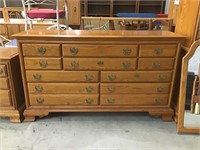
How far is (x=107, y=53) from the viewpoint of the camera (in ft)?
5.26

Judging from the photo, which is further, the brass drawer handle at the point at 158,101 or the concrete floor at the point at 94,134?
the brass drawer handle at the point at 158,101

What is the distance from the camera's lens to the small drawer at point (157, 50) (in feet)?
5.30

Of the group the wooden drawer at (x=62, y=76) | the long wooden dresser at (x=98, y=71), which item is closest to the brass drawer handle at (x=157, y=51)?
the long wooden dresser at (x=98, y=71)

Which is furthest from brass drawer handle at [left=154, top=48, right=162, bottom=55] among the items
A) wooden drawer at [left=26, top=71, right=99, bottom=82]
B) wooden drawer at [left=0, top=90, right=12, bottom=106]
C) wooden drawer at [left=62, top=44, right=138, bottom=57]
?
wooden drawer at [left=0, top=90, right=12, bottom=106]

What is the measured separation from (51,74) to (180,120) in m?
1.25

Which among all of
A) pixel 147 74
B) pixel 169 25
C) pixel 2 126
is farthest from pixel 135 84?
pixel 169 25

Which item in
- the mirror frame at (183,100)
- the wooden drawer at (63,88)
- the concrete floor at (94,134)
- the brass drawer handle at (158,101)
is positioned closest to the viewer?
the concrete floor at (94,134)

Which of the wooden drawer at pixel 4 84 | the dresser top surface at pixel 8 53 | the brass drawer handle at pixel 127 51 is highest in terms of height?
the brass drawer handle at pixel 127 51

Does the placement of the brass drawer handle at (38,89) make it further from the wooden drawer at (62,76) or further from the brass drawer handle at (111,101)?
the brass drawer handle at (111,101)

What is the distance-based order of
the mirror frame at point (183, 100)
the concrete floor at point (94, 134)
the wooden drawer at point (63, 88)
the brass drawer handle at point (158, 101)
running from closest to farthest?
the concrete floor at point (94, 134) < the mirror frame at point (183, 100) < the wooden drawer at point (63, 88) < the brass drawer handle at point (158, 101)

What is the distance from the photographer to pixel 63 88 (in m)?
1.71

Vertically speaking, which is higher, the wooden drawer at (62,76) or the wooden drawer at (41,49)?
the wooden drawer at (41,49)

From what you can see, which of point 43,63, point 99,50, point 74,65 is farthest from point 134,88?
point 43,63

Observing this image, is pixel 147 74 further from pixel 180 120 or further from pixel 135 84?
pixel 180 120
